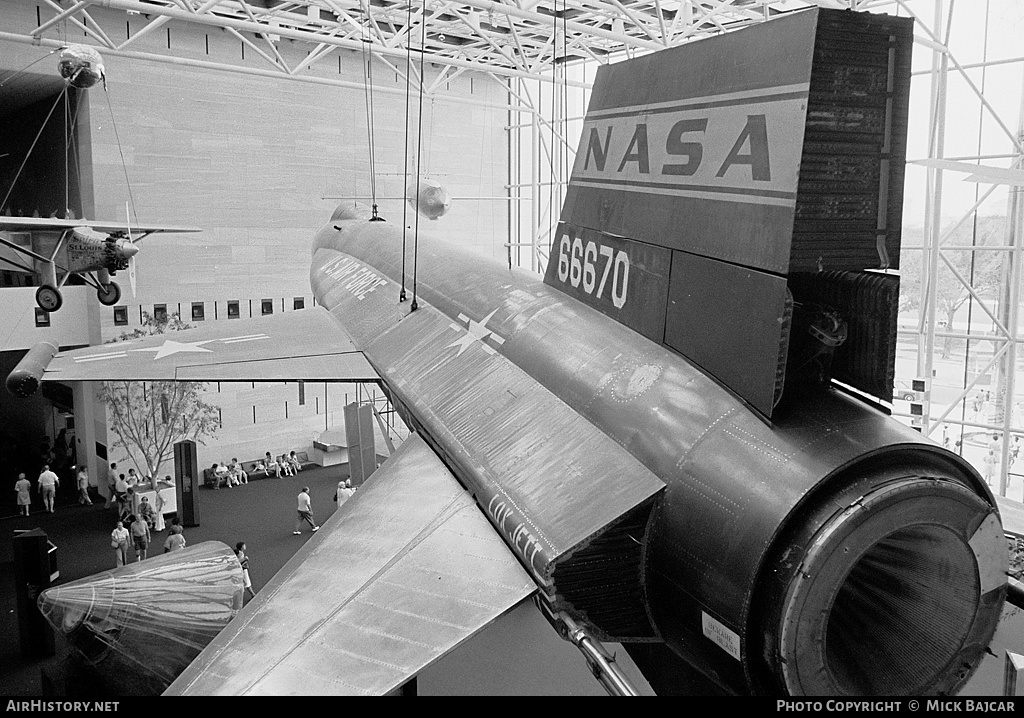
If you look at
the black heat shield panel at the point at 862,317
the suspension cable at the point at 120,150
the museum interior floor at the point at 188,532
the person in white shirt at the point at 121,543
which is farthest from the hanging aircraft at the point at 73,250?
the black heat shield panel at the point at 862,317

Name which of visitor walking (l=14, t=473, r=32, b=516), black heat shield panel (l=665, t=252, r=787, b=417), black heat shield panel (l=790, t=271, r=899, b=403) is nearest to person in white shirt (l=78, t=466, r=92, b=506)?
visitor walking (l=14, t=473, r=32, b=516)

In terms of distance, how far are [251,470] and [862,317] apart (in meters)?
20.0

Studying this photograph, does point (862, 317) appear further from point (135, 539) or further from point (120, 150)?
point (120, 150)

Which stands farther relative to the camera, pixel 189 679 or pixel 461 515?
pixel 461 515

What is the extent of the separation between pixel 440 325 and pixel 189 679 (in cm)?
413

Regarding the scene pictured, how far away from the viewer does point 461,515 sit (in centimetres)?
451

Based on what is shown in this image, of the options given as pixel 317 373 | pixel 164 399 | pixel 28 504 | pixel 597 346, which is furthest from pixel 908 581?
pixel 28 504

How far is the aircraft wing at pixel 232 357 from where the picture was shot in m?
8.24

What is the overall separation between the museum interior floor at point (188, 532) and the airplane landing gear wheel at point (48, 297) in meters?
4.50

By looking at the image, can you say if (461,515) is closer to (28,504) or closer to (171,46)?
(28,504)

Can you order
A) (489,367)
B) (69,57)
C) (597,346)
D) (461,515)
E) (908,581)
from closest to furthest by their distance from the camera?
(908,581), (461,515), (597,346), (489,367), (69,57)

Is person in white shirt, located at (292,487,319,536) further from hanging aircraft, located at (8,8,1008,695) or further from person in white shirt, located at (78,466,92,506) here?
hanging aircraft, located at (8,8,1008,695)

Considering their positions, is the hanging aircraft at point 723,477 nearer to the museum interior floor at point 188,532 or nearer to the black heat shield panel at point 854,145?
the black heat shield panel at point 854,145

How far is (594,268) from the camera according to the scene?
5.44 metres
